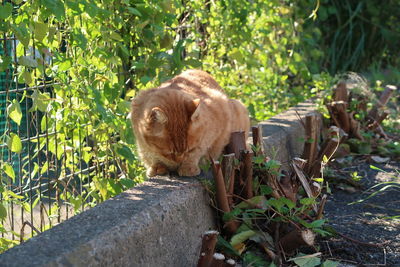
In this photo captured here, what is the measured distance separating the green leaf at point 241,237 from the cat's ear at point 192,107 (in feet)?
2.12

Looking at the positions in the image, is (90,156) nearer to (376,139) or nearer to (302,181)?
(302,181)

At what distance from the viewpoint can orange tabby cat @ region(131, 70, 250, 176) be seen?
3.05 metres

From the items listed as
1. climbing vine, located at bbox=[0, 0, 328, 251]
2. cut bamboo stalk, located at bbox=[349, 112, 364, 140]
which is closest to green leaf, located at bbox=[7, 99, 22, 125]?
climbing vine, located at bbox=[0, 0, 328, 251]

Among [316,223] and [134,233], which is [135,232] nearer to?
[134,233]

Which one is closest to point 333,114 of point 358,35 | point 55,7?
point 55,7

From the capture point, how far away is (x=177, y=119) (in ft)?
10.0

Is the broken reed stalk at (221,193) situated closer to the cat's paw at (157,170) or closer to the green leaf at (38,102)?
the cat's paw at (157,170)

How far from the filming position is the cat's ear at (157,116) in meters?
2.94

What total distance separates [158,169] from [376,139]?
2767 millimetres

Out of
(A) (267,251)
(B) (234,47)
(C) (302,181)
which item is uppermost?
(B) (234,47)

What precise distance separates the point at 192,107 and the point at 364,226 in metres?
1.25

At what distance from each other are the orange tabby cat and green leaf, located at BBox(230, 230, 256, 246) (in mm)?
429

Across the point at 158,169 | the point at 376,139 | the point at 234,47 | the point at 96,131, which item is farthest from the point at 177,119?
the point at 376,139

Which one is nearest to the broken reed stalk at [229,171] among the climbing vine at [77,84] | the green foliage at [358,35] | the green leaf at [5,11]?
the climbing vine at [77,84]
